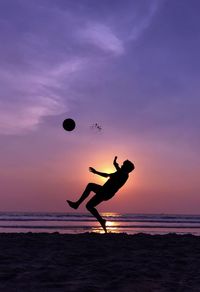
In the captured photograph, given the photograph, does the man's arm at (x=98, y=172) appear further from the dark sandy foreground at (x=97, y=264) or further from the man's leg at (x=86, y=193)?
the dark sandy foreground at (x=97, y=264)

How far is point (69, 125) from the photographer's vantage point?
47.7 ft

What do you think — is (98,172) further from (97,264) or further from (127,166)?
(97,264)

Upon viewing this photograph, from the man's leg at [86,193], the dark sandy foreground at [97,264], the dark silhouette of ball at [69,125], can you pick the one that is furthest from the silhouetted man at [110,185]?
the dark silhouette of ball at [69,125]

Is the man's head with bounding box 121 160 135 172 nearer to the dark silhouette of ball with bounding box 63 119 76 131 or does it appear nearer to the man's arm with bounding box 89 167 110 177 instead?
the man's arm with bounding box 89 167 110 177

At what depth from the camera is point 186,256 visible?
9.21 m

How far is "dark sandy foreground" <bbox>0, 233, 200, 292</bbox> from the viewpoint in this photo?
21.0ft

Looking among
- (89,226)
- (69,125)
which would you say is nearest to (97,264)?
(69,125)

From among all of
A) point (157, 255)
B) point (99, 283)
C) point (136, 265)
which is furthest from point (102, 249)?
point (99, 283)

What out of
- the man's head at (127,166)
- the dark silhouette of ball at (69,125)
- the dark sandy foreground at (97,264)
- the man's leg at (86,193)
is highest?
the dark silhouette of ball at (69,125)

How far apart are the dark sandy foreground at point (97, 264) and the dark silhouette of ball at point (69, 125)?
3863 millimetres

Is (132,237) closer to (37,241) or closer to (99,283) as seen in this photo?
(37,241)

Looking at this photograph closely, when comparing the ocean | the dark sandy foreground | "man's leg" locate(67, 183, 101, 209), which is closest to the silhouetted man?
"man's leg" locate(67, 183, 101, 209)

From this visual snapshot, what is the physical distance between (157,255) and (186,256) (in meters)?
0.58

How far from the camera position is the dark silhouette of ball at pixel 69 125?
14.5 meters
